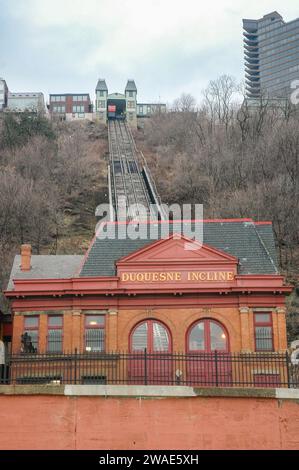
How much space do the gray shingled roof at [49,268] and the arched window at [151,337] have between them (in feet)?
15.0

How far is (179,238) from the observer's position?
3212cm

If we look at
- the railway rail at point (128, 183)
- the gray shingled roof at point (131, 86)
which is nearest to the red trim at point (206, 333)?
the railway rail at point (128, 183)

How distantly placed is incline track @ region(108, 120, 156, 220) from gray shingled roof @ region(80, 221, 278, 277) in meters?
21.3

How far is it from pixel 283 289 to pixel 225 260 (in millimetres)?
3134

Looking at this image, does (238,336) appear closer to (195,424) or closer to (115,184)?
(195,424)

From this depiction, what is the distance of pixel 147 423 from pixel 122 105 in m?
128

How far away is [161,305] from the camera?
103ft

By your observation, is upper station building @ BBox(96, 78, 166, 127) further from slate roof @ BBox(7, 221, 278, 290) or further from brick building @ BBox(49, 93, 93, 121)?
slate roof @ BBox(7, 221, 278, 290)

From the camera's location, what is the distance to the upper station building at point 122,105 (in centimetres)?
13575

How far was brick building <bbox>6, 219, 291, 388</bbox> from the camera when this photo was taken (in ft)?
101

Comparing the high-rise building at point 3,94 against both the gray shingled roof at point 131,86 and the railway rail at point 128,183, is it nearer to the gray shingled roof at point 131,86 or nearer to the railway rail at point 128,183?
the gray shingled roof at point 131,86

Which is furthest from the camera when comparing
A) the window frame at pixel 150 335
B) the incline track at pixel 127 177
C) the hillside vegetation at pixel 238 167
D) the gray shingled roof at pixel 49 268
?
the incline track at pixel 127 177

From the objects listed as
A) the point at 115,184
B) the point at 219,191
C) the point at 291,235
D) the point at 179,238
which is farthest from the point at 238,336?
the point at 115,184

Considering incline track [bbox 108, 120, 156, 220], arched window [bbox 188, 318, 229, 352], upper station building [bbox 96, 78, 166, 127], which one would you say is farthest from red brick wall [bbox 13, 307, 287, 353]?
→ upper station building [bbox 96, 78, 166, 127]
